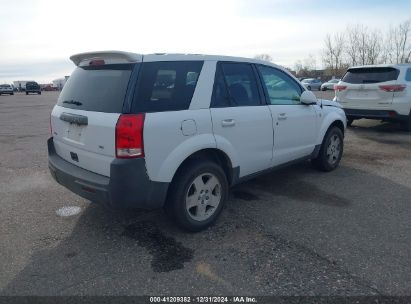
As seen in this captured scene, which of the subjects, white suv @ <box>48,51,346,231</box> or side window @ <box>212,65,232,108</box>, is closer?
white suv @ <box>48,51,346,231</box>

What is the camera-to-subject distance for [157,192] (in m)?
3.26

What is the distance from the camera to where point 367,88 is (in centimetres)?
888

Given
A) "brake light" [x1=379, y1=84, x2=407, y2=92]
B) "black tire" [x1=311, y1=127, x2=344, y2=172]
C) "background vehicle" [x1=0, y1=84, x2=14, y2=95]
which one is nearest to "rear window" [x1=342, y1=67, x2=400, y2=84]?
"brake light" [x1=379, y1=84, x2=407, y2=92]

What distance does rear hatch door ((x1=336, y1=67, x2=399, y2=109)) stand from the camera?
8.69m

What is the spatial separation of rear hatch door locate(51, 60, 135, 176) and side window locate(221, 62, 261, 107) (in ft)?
3.97

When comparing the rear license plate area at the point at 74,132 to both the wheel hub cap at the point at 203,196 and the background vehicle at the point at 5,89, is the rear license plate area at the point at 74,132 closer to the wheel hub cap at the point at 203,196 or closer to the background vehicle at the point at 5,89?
the wheel hub cap at the point at 203,196

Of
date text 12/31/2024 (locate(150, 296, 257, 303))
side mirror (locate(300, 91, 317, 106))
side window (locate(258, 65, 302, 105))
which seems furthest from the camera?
side mirror (locate(300, 91, 317, 106))

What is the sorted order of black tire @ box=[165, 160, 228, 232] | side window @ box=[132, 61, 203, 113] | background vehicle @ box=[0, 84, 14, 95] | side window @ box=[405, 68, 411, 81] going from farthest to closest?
background vehicle @ box=[0, 84, 14, 95] → side window @ box=[405, 68, 411, 81] → black tire @ box=[165, 160, 228, 232] → side window @ box=[132, 61, 203, 113]

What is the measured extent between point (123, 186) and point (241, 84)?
1.91 metres

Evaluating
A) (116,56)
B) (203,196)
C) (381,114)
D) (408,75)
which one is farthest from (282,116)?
(408,75)

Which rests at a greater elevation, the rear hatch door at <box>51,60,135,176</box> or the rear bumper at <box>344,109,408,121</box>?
the rear hatch door at <box>51,60,135,176</box>

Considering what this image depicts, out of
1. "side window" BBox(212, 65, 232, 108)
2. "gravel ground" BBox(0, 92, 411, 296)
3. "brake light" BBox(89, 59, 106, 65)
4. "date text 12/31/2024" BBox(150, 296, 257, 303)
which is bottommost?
"date text 12/31/2024" BBox(150, 296, 257, 303)

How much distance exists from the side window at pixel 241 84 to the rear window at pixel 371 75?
6.01 m

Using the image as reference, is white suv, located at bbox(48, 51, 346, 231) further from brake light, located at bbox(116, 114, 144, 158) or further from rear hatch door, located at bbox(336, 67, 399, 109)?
rear hatch door, located at bbox(336, 67, 399, 109)
